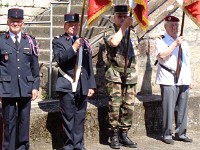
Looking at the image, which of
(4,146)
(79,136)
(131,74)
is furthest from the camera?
(131,74)

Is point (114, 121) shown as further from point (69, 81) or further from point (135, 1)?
point (135, 1)

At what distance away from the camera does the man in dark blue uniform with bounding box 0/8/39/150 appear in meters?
5.91

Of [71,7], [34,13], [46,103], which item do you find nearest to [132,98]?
[46,103]

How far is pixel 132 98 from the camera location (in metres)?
6.97

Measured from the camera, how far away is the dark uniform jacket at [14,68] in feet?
19.4

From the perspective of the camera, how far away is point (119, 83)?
6.91 m

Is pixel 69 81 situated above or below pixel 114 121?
above

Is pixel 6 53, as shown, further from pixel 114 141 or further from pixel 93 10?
pixel 114 141

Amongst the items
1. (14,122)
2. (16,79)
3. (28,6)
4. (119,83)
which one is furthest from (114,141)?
(28,6)

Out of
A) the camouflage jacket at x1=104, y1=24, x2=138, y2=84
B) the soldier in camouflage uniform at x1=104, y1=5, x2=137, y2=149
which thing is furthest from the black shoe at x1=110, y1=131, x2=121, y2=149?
the camouflage jacket at x1=104, y1=24, x2=138, y2=84

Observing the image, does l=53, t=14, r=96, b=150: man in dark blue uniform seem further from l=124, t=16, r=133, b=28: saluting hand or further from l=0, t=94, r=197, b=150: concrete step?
l=124, t=16, r=133, b=28: saluting hand

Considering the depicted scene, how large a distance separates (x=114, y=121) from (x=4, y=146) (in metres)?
1.64

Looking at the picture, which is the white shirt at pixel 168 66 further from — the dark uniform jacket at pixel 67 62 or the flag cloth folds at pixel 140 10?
the dark uniform jacket at pixel 67 62

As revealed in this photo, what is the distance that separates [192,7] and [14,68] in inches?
106
